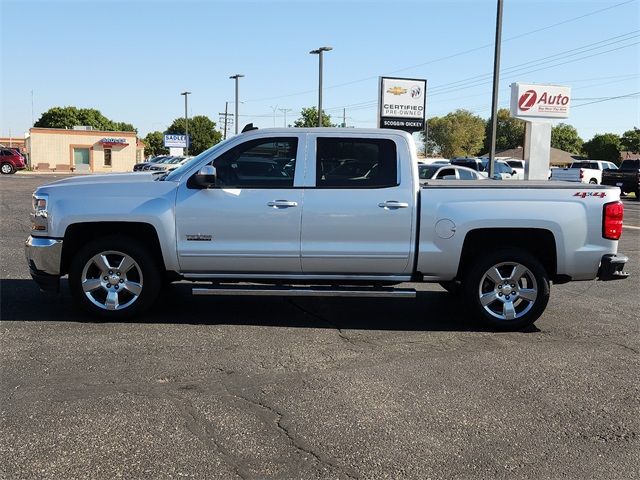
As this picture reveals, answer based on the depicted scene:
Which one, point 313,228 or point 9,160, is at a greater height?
point 9,160

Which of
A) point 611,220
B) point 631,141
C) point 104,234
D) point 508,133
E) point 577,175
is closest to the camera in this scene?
point 611,220

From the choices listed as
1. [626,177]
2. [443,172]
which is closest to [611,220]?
[443,172]

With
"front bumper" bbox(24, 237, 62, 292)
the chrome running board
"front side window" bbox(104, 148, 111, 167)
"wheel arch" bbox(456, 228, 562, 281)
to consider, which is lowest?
the chrome running board

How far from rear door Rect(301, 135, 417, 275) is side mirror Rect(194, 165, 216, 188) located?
91cm

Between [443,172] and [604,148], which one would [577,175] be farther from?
[604,148]

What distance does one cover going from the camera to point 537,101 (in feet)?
71.4

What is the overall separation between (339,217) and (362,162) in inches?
25.1

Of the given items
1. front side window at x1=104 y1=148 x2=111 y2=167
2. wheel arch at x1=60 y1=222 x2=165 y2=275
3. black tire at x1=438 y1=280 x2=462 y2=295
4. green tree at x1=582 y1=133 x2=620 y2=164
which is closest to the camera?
wheel arch at x1=60 y1=222 x2=165 y2=275

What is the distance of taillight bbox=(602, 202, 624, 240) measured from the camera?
6.05m

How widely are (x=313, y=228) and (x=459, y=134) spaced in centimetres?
11006

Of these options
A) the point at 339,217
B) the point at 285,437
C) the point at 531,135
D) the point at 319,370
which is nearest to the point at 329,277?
the point at 339,217

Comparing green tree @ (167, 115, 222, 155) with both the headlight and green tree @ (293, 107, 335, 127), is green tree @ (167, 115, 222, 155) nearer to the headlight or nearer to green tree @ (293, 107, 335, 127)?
green tree @ (293, 107, 335, 127)

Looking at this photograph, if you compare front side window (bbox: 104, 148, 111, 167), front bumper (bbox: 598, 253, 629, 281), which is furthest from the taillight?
front side window (bbox: 104, 148, 111, 167)

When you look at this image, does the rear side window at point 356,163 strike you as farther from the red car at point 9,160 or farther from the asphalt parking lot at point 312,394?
the red car at point 9,160
